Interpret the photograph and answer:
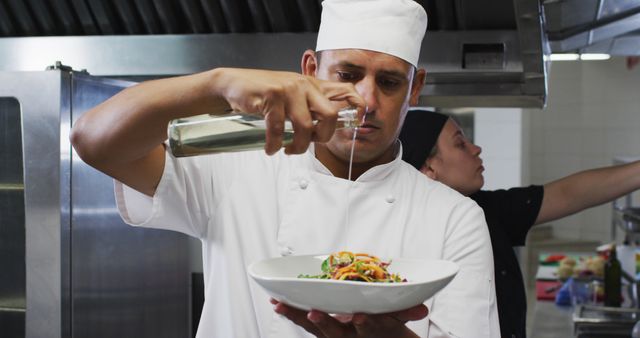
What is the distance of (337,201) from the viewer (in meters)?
1.83

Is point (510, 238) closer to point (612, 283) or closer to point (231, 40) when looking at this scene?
point (231, 40)

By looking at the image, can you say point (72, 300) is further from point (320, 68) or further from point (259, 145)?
point (259, 145)

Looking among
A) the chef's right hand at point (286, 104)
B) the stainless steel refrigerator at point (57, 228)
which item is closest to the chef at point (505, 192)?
the stainless steel refrigerator at point (57, 228)

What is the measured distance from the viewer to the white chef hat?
70.4 inches

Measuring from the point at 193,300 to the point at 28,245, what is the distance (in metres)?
0.81

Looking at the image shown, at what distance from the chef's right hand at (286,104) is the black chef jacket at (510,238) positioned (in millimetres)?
1384

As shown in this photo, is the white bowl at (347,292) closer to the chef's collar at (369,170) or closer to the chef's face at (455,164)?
the chef's collar at (369,170)

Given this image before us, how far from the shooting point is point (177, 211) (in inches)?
67.3

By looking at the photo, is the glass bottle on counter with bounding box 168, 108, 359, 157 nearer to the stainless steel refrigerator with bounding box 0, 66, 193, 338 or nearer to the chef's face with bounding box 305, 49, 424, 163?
the chef's face with bounding box 305, 49, 424, 163

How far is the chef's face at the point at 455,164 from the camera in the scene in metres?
2.57

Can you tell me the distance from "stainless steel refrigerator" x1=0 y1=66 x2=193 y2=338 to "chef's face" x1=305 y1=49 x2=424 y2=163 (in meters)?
0.73

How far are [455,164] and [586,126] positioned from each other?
8.68 metres

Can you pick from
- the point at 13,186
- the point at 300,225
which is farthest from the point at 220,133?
the point at 13,186

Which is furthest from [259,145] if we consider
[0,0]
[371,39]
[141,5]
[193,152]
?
[0,0]
